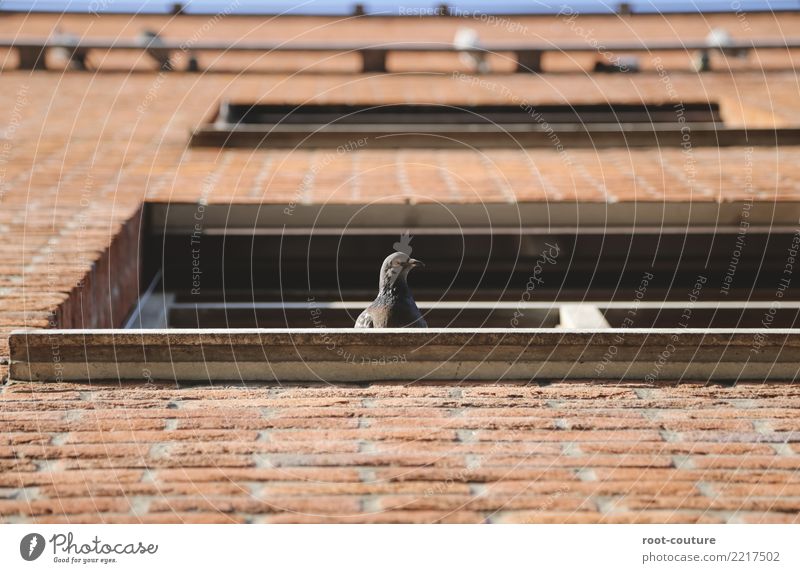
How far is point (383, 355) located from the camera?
119 inches

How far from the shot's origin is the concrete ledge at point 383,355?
2.98 m

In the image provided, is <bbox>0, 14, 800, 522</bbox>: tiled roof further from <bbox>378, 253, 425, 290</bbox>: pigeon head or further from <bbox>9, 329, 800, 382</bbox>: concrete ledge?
<bbox>378, 253, 425, 290</bbox>: pigeon head

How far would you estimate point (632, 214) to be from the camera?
4637 mm

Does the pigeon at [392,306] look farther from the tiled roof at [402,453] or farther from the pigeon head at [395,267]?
the tiled roof at [402,453]

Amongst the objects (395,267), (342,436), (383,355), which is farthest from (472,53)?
(342,436)

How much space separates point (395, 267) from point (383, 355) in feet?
1.18

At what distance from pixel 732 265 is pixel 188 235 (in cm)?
316

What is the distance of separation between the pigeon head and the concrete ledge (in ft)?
0.85

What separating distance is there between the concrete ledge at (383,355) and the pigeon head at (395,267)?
26 cm

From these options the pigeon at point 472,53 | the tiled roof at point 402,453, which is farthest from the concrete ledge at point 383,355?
the pigeon at point 472,53

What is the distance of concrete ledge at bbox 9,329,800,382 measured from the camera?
2.98 m

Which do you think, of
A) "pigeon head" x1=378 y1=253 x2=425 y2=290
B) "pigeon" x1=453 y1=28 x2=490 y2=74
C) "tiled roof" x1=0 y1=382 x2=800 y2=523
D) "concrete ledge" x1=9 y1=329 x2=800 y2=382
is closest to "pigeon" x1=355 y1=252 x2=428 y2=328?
"pigeon head" x1=378 y1=253 x2=425 y2=290

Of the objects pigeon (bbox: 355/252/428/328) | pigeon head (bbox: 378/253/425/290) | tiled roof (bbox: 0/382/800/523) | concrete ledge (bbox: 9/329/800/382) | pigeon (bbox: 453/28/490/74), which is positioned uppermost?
pigeon (bbox: 453/28/490/74)

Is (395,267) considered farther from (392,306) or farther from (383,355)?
(383,355)
